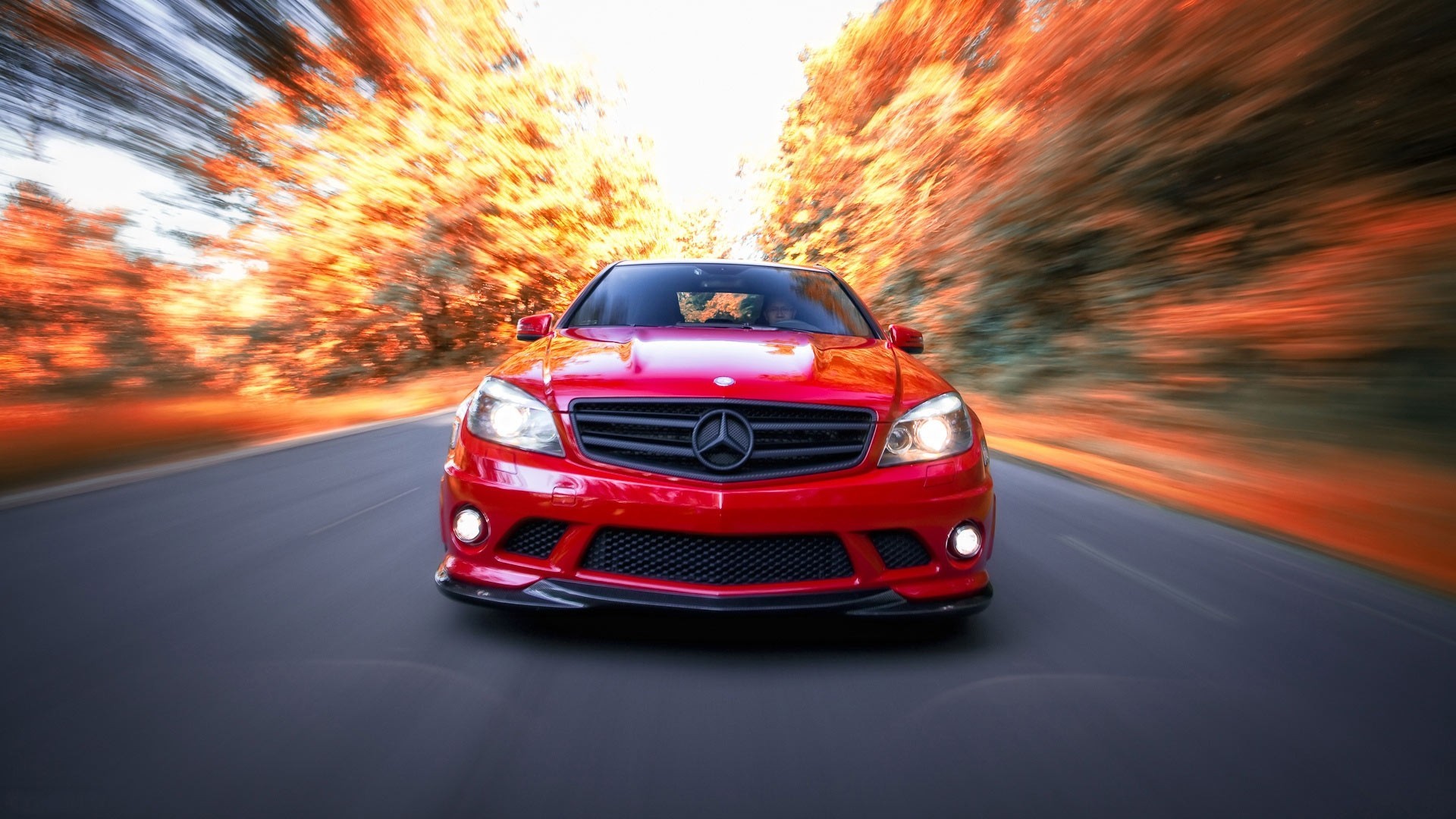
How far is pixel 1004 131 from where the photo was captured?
1542 cm

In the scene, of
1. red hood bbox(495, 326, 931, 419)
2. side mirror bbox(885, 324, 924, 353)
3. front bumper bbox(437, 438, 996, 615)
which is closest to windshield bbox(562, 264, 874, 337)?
→ side mirror bbox(885, 324, 924, 353)

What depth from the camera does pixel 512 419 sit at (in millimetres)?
3160

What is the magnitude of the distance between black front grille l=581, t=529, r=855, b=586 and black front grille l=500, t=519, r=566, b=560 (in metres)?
0.13

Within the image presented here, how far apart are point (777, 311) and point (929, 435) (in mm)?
1696

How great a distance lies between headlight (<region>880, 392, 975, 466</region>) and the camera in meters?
3.11

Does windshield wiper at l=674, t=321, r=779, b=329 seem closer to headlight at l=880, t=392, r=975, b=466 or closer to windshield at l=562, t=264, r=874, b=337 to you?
windshield at l=562, t=264, r=874, b=337

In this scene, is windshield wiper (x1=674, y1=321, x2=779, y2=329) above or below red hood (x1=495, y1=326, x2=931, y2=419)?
above

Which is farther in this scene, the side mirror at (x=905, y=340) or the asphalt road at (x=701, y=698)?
the side mirror at (x=905, y=340)

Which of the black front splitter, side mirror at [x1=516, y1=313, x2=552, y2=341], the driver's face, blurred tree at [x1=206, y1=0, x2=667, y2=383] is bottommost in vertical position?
the black front splitter

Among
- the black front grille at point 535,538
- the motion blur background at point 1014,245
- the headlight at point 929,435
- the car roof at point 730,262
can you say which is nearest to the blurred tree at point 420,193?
the motion blur background at point 1014,245

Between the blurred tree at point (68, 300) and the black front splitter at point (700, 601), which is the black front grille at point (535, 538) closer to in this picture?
the black front splitter at point (700, 601)

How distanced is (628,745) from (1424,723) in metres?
2.13

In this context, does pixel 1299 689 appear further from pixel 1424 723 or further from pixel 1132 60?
pixel 1132 60

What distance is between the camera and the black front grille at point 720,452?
2986 mm
